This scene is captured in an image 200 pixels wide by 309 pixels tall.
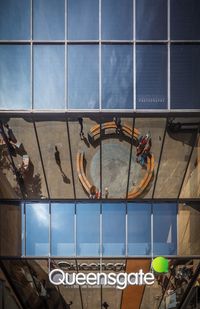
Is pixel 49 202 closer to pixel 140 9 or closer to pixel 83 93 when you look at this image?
pixel 83 93

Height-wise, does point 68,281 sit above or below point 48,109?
below

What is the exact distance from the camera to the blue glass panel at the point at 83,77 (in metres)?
22.1

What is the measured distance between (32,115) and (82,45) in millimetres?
2753

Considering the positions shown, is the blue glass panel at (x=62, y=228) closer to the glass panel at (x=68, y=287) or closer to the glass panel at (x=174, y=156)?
the glass panel at (x=68, y=287)

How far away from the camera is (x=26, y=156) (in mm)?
23141

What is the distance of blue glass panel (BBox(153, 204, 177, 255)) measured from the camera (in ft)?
80.7

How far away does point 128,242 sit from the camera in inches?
971

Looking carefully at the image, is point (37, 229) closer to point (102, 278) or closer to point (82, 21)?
point (102, 278)

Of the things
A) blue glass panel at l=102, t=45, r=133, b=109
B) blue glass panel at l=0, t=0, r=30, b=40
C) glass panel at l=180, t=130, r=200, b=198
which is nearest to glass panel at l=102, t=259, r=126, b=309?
glass panel at l=180, t=130, r=200, b=198

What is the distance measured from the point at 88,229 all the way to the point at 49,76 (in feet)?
19.2

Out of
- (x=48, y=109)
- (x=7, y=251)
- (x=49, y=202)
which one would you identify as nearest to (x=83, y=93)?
(x=48, y=109)

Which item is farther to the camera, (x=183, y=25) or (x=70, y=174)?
(x=70, y=174)

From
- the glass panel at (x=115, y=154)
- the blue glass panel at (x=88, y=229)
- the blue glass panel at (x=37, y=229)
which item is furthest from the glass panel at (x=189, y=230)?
the blue glass panel at (x=37, y=229)

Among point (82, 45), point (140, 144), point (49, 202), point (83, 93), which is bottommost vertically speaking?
point (49, 202)
